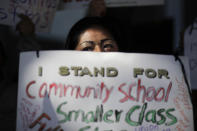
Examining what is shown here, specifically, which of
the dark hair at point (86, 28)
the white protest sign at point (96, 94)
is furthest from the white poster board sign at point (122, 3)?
the white protest sign at point (96, 94)

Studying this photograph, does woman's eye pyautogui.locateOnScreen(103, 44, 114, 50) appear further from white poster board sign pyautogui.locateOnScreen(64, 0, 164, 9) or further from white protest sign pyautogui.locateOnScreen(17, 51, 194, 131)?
white poster board sign pyautogui.locateOnScreen(64, 0, 164, 9)

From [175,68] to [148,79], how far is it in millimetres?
113

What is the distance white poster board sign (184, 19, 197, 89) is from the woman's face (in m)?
0.51

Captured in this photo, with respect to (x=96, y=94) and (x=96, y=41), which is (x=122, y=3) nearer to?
(x=96, y=41)

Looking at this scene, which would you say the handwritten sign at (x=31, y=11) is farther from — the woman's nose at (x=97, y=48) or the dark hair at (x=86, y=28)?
the woman's nose at (x=97, y=48)

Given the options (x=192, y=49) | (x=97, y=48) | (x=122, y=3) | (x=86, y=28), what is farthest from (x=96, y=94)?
(x=122, y=3)

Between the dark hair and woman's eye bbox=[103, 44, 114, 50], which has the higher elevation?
the dark hair

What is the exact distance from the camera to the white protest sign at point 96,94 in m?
0.66

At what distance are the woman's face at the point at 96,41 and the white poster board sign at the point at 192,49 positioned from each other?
20.0 inches

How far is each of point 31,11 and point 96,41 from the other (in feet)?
2.00

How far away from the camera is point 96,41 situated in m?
0.86

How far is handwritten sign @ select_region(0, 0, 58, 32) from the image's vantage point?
1.20 meters

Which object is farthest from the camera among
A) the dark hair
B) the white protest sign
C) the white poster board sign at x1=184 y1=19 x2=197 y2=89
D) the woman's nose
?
the white poster board sign at x1=184 y1=19 x2=197 y2=89

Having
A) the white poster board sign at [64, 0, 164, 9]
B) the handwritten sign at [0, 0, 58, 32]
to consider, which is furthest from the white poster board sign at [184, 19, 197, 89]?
the handwritten sign at [0, 0, 58, 32]
